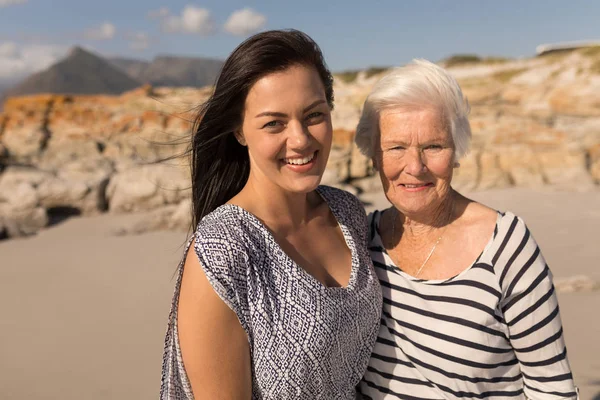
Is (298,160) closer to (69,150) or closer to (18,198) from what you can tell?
(18,198)

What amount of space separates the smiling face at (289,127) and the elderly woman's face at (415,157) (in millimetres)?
272

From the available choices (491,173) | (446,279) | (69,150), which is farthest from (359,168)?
(446,279)

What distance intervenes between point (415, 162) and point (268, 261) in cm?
70

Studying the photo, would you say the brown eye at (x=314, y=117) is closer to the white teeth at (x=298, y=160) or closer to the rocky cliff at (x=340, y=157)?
the white teeth at (x=298, y=160)

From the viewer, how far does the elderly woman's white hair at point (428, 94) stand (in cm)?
192

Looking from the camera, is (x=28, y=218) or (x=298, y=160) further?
(x=28, y=218)

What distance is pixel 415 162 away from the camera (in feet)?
6.49

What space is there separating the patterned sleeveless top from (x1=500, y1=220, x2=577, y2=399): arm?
55cm

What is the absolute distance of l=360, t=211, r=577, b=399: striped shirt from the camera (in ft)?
5.91

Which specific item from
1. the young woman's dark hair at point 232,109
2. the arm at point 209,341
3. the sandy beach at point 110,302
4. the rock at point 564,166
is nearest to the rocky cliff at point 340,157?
the rock at point 564,166

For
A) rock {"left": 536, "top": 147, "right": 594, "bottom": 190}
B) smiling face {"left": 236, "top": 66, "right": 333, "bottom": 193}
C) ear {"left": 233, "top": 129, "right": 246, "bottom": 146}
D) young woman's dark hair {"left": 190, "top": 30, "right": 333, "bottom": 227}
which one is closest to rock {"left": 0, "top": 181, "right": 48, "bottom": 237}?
young woman's dark hair {"left": 190, "top": 30, "right": 333, "bottom": 227}

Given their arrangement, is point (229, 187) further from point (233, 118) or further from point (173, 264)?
point (173, 264)

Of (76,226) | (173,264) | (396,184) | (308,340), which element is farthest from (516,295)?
(76,226)

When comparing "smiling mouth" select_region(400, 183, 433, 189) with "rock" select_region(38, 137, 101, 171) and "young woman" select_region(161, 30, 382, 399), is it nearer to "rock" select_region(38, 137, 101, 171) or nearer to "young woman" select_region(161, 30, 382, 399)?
"young woman" select_region(161, 30, 382, 399)
